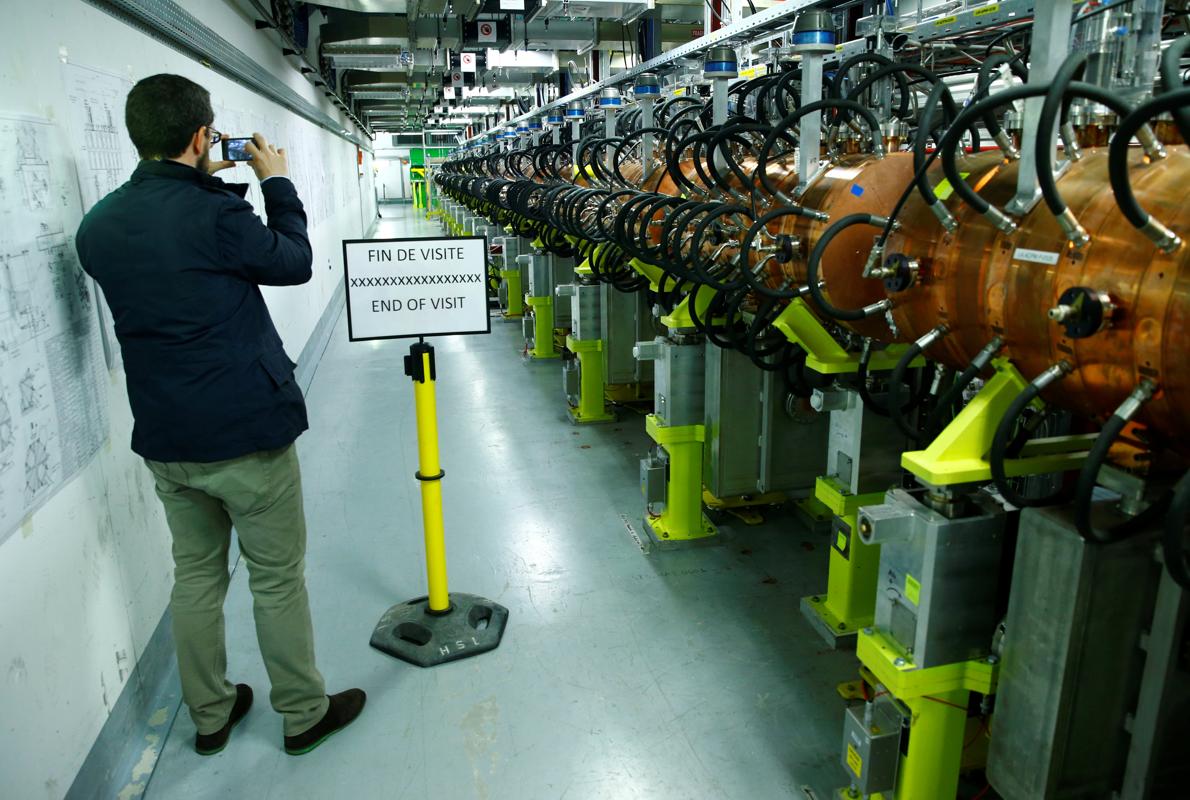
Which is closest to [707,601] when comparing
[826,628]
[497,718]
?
[826,628]

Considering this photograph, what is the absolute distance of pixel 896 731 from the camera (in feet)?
5.05

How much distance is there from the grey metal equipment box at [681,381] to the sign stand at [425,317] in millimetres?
825

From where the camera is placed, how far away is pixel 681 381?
3043 millimetres

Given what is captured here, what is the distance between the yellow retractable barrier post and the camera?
7.88ft

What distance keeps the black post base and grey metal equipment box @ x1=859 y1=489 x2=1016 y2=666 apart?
56.3 inches

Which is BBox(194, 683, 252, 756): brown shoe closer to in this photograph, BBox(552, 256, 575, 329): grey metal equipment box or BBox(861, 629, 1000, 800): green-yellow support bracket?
BBox(861, 629, 1000, 800): green-yellow support bracket

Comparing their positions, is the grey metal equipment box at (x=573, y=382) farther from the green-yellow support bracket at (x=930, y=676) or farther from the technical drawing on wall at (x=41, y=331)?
the green-yellow support bracket at (x=930, y=676)

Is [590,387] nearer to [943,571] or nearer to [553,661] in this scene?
[553,661]

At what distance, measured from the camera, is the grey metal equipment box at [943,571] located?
1420 millimetres

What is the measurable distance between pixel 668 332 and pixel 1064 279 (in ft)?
6.47

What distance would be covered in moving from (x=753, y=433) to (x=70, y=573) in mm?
2255

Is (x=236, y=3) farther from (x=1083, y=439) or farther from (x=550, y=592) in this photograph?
(x=1083, y=439)

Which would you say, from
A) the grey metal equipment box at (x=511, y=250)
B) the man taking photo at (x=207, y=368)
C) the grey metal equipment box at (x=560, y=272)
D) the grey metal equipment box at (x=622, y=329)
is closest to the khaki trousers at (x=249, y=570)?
the man taking photo at (x=207, y=368)

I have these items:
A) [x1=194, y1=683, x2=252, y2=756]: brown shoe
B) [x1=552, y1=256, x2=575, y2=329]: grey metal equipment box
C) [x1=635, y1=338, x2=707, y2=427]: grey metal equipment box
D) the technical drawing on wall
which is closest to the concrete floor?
[x1=194, y1=683, x2=252, y2=756]: brown shoe
